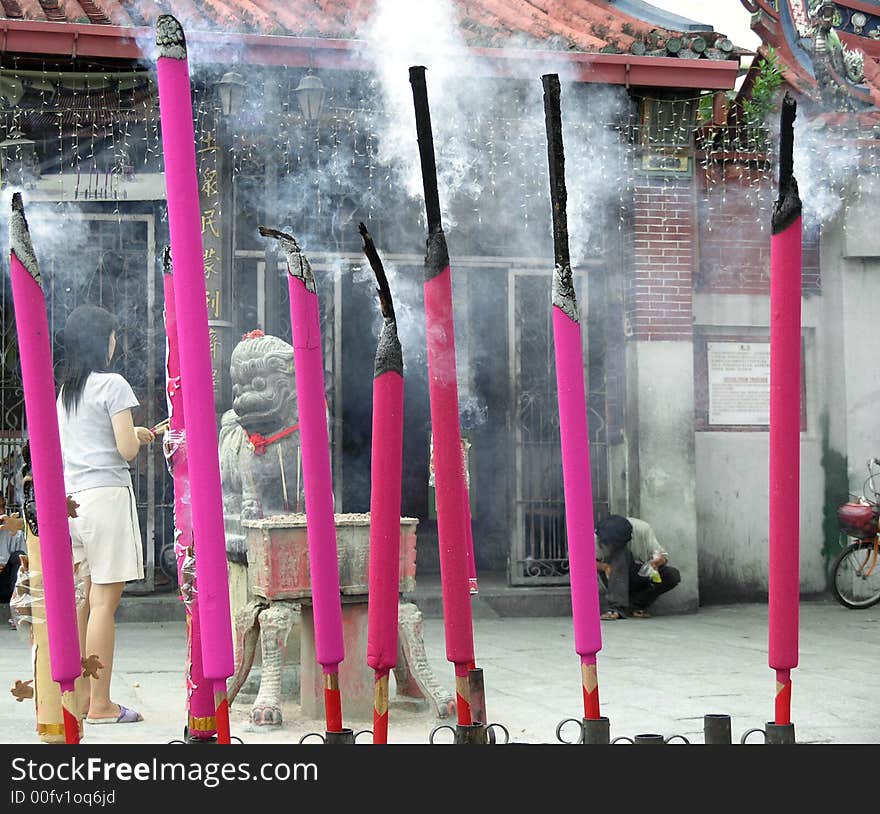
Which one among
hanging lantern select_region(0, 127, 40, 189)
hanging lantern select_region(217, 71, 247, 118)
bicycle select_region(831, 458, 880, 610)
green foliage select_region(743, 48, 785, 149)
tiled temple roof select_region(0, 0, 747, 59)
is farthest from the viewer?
bicycle select_region(831, 458, 880, 610)

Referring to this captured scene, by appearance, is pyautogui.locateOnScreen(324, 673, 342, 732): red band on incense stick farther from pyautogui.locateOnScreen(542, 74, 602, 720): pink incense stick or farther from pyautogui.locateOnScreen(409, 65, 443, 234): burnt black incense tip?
pyautogui.locateOnScreen(409, 65, 443, 234): burnt black incense tip

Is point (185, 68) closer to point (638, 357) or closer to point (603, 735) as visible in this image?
point (603, 735)

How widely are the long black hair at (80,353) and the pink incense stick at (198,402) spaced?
328cm

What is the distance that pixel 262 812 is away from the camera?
1213mm

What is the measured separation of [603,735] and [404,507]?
8921mm

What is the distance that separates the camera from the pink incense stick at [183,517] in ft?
5.04

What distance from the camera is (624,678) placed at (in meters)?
6.09

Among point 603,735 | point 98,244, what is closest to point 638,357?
point 98,244

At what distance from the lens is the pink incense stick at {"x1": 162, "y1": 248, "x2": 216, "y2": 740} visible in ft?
5.04

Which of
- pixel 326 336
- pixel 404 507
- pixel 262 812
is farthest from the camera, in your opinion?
pixel 404 507

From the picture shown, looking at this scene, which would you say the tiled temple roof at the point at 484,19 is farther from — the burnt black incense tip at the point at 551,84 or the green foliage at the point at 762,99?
the burnt black incense tip at the point at 551,84

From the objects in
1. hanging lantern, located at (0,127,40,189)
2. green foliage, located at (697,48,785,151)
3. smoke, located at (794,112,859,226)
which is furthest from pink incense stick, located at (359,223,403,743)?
green foliage, located at (697,48,785,151)

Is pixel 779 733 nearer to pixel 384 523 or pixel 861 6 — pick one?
pixel 384 523

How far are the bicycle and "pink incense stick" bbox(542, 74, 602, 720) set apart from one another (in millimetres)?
7846
